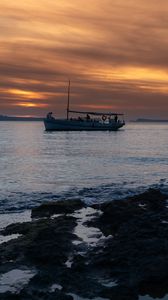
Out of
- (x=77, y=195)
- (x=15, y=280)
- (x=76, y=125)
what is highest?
(x=15, y=280)

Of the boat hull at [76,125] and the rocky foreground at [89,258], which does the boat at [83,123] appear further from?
the rocky foreground at [89,258]

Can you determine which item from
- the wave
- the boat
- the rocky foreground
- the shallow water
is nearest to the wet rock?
the wave

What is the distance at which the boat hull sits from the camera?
5094 inches

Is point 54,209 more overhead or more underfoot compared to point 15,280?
more underfoot

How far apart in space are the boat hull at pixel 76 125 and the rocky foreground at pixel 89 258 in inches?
4443

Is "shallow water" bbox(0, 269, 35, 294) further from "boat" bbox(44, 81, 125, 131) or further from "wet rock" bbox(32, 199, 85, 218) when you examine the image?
"boat" bbox(44, 81, 125, 131)

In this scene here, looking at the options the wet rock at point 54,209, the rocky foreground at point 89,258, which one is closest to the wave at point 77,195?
the wet rock at point 54,209

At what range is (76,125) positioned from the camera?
428 ft

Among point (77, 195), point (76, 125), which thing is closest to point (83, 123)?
point (76, 125)

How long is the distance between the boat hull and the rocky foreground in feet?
370

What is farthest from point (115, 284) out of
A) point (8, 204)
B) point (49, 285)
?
point (8, 204)

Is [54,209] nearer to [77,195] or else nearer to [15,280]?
[77,195]

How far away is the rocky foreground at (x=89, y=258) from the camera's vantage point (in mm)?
9781

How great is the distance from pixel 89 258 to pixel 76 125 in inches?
4681
